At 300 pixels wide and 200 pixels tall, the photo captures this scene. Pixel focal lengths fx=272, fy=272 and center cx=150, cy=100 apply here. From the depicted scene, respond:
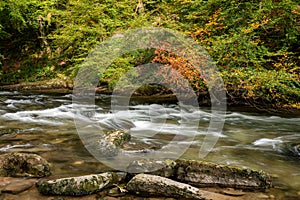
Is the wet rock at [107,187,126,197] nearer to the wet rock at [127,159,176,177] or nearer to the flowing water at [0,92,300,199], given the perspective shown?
the wet rock at [127,159,176,177]

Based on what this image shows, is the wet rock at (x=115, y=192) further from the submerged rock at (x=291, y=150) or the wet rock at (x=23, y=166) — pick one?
the submerged rock at (x=291, y=150)

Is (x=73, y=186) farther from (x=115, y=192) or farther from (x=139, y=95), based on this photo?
(x=139, y=95)

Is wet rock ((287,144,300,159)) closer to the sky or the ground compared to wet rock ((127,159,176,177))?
closer to the ground

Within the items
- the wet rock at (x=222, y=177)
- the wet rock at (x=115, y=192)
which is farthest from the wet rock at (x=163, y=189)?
the wet rock at (x=222, y=177)

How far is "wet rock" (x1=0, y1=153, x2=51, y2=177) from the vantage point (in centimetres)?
355

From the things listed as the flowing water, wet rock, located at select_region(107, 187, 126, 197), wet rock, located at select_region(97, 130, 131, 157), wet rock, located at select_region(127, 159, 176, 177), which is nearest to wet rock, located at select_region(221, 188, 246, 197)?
the flowing water

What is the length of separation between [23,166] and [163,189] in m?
1.89

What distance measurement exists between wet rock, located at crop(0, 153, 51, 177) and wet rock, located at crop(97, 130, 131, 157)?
102 centimetres

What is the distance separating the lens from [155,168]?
11.9 ft

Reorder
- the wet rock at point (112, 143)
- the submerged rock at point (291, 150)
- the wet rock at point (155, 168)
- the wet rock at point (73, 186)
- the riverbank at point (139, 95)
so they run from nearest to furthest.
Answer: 1. the wet rock at point (73, 186)
2. the wet rock at point (155, 168)
3. the wet rock at point (112, 143)
4. the submerged rock at point (291, 150)
5. the riverbank at point (139, 95)

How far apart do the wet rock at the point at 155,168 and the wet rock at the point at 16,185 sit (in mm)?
1254

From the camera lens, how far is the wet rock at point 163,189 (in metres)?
3.14

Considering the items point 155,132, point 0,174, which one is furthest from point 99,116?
point 0,174

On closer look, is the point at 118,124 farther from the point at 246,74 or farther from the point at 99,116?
the point at 246,74
